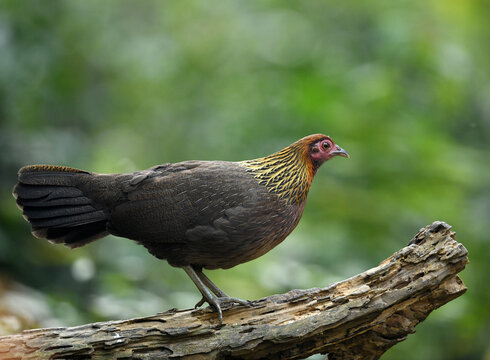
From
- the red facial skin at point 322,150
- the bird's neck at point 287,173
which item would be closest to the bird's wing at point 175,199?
the bird's neck at point 287,173

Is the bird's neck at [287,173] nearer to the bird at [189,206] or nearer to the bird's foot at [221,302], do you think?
the bird at [189,206]

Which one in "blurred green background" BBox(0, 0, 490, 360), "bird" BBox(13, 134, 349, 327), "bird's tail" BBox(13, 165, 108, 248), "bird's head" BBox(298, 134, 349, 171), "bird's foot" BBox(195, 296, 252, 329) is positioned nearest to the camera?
"bird's foot" BBox(195, 296, 252, 329)

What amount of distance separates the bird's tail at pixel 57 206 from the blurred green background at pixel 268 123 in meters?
1.08

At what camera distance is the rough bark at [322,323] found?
13.8ft

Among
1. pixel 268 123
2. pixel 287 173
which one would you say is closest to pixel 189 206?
pixel 287 173

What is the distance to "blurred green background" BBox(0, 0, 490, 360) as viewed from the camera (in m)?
7.28

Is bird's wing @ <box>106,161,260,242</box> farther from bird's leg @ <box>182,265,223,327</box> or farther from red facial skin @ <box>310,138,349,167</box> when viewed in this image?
red facial skin @ <box>310,138,349,167</box>

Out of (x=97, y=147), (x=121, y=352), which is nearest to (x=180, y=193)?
(x=121, y=352)

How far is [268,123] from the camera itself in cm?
986

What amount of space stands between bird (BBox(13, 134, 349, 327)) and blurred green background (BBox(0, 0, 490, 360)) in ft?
4.25

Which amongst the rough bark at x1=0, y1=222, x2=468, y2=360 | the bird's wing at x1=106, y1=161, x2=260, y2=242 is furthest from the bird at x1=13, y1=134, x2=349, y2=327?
the rough bark at x1=0, y1=222, x2=468, y2=360

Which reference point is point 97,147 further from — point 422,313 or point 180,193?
point 422,313

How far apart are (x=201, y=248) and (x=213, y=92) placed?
7650mm

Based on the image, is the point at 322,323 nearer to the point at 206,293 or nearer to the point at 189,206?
the point at 206,293
